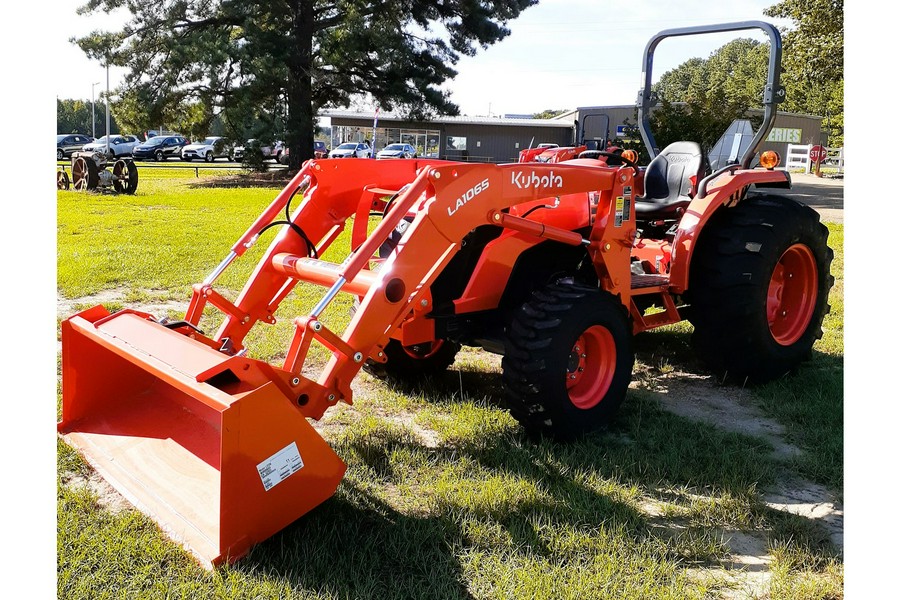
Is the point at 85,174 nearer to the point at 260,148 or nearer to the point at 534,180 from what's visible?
the point at 260,148

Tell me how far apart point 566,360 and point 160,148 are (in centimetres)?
3737

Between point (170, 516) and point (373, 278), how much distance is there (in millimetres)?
1358

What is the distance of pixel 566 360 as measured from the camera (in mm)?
3664

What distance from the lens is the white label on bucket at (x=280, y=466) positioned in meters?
2.74

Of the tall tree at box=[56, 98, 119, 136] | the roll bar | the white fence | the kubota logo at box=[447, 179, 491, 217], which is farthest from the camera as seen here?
the tall tree at box=[56, 98, 119, 136]

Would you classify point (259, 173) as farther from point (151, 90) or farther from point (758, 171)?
point (758, 171)

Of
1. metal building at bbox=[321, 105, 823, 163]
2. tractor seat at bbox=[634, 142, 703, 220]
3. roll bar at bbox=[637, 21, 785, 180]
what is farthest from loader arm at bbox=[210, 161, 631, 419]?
metal building at bbox=[321, 105, 823, 163]

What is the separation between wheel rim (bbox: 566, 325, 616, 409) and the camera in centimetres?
397

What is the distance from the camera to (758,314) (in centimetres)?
462

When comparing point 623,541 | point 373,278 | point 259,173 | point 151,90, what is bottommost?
point 623,541

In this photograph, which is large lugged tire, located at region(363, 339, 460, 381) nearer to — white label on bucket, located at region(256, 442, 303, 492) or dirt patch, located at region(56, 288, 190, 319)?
white label on bucket, located at region(256, 442, 303, 492)

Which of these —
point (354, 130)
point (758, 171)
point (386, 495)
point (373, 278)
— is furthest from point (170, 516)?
point (354, 130)

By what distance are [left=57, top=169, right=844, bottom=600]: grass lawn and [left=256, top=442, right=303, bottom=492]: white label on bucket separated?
10.7 inches

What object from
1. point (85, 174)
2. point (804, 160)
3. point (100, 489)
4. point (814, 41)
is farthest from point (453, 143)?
point (100, 489)
